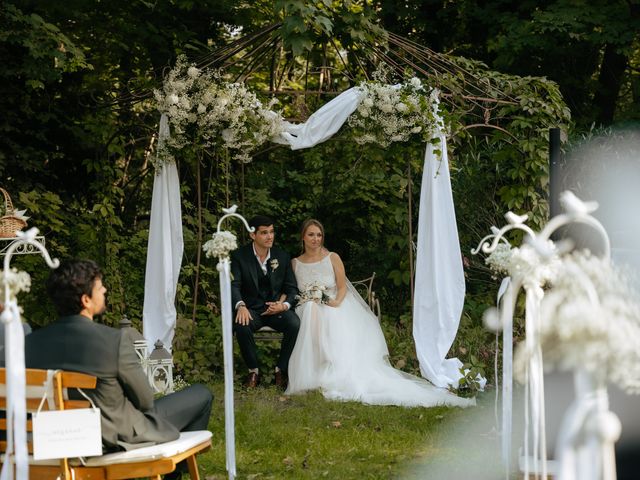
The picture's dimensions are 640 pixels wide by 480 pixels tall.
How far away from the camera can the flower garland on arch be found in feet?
22.0

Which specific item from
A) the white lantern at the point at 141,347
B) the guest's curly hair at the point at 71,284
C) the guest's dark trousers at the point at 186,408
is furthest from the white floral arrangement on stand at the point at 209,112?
the guest's curly hair at the point at 71,284

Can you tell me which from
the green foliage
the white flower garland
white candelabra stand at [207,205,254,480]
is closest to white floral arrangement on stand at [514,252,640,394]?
white candelabra stand at [207,205,254,480]

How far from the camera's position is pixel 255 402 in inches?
244

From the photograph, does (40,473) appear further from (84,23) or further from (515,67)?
(515,67)

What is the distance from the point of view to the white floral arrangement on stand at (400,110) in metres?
6.66

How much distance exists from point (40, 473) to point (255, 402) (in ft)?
9.04

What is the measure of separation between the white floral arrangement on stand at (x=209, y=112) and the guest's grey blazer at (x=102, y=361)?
3.57 metres

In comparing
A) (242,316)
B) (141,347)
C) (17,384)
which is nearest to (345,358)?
(242,316)

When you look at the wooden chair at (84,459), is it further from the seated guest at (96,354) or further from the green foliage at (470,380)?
the green foliage at (470,380)

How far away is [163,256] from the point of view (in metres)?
7.07

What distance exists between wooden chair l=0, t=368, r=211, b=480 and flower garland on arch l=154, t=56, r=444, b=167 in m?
3.59

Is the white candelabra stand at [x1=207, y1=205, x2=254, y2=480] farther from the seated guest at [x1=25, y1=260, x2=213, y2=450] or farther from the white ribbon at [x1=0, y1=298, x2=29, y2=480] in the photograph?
the white ribbon at [x1=0, y1=298, x2=29, y2=480]

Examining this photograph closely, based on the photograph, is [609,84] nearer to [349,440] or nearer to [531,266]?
[349,440]

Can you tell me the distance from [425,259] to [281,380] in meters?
1.43
